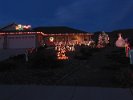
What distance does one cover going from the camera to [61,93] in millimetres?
11805

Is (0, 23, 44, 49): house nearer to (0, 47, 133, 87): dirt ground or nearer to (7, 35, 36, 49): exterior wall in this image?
(7, 35, 36, 49): exterior wall

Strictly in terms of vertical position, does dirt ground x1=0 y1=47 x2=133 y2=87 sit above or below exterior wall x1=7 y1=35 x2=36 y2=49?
below

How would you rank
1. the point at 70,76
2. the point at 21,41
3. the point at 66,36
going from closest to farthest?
the point at 70,76
the point at 21,41
the point at 66,36

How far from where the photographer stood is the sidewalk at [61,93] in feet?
36.5

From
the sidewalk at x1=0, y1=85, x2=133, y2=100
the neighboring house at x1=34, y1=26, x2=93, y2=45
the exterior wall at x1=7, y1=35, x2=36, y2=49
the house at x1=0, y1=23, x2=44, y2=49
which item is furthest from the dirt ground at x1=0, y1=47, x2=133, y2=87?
the neighboring house at x1=34, y1=26, x2=93, y2=45

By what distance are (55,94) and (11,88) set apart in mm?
2104

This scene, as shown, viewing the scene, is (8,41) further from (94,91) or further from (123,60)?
(94,91)

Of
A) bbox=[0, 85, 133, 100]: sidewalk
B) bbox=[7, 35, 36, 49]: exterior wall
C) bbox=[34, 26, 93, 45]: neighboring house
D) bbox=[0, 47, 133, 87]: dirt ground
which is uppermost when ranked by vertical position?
bbox=[34, 26, 93, 45]: neighboring house

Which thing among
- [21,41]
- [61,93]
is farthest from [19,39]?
[61,93]

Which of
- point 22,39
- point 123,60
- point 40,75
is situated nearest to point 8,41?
point 22,39

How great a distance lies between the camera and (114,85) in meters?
13.4

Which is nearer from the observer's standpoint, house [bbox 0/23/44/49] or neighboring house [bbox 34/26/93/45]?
house [bbox 0/23/44/49]

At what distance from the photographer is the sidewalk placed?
36.5ft

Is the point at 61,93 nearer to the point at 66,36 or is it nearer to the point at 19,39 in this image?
the point at 19,39
